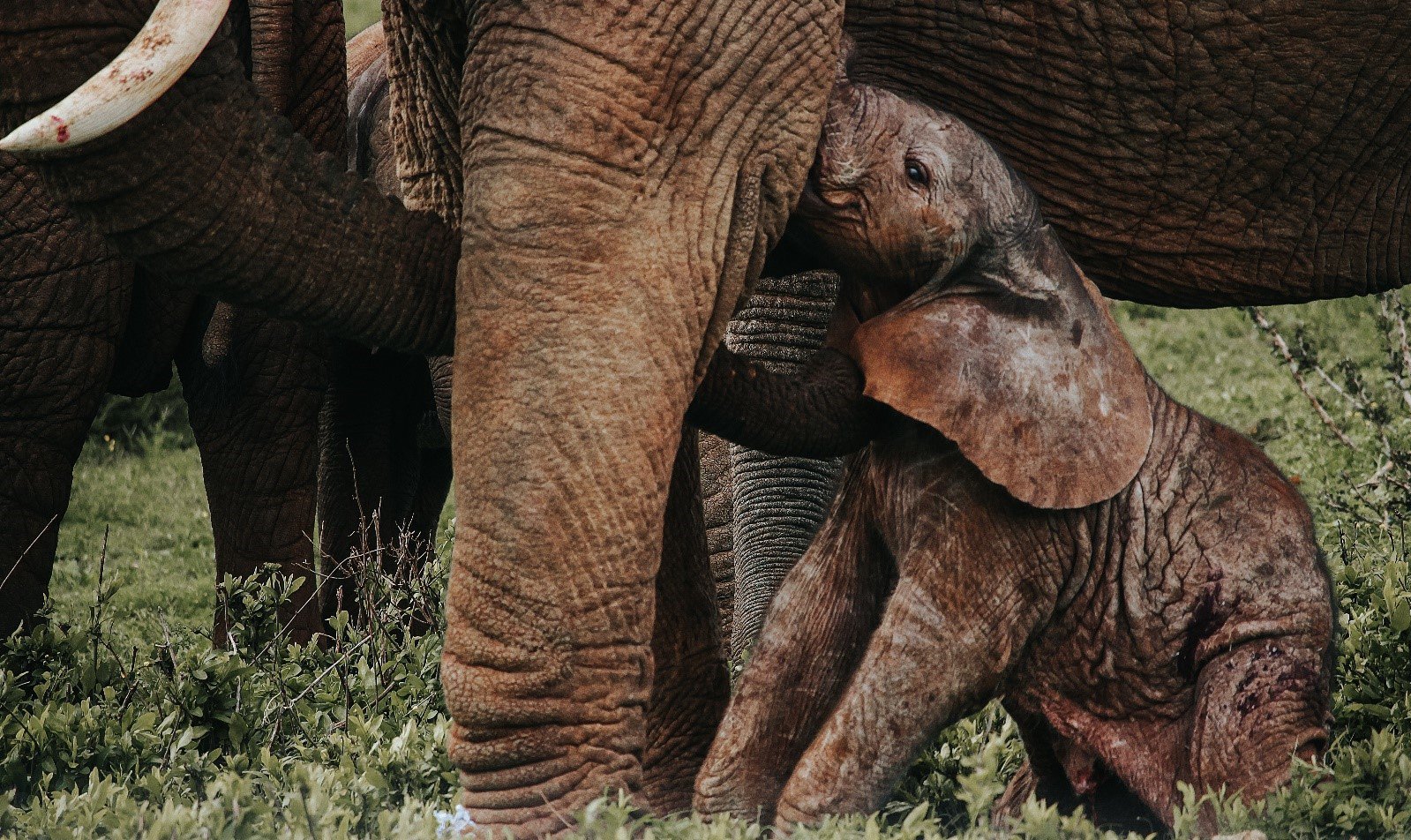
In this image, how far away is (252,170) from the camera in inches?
127

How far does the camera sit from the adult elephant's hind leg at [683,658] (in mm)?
4148

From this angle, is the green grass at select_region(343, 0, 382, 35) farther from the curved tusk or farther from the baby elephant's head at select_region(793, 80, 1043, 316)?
the curved tusk

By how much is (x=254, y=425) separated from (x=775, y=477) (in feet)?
5.60

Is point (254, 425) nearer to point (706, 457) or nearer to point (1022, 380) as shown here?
point (706, 457)

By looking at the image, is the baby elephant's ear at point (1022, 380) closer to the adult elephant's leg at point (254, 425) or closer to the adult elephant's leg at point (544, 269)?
the adult elephant's leg at point (544, 269)

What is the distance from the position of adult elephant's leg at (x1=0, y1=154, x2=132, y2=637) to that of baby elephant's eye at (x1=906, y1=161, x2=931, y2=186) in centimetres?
235

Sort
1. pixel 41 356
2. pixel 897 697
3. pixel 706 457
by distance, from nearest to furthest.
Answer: pixel 897 697 → pixel 41 356 → pixel 706 457

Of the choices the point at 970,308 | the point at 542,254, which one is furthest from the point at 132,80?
the point at 970,308

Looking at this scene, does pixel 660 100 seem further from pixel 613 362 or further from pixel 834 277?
pixel 834 277

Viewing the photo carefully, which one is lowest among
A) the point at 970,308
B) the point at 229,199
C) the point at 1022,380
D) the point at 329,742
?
the point at 329,742

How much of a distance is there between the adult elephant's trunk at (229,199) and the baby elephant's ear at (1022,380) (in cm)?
79

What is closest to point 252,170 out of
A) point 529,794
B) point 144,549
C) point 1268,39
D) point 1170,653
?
point 529,794

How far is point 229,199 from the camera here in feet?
10.5

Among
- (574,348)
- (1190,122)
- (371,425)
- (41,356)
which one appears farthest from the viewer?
(371,425)
